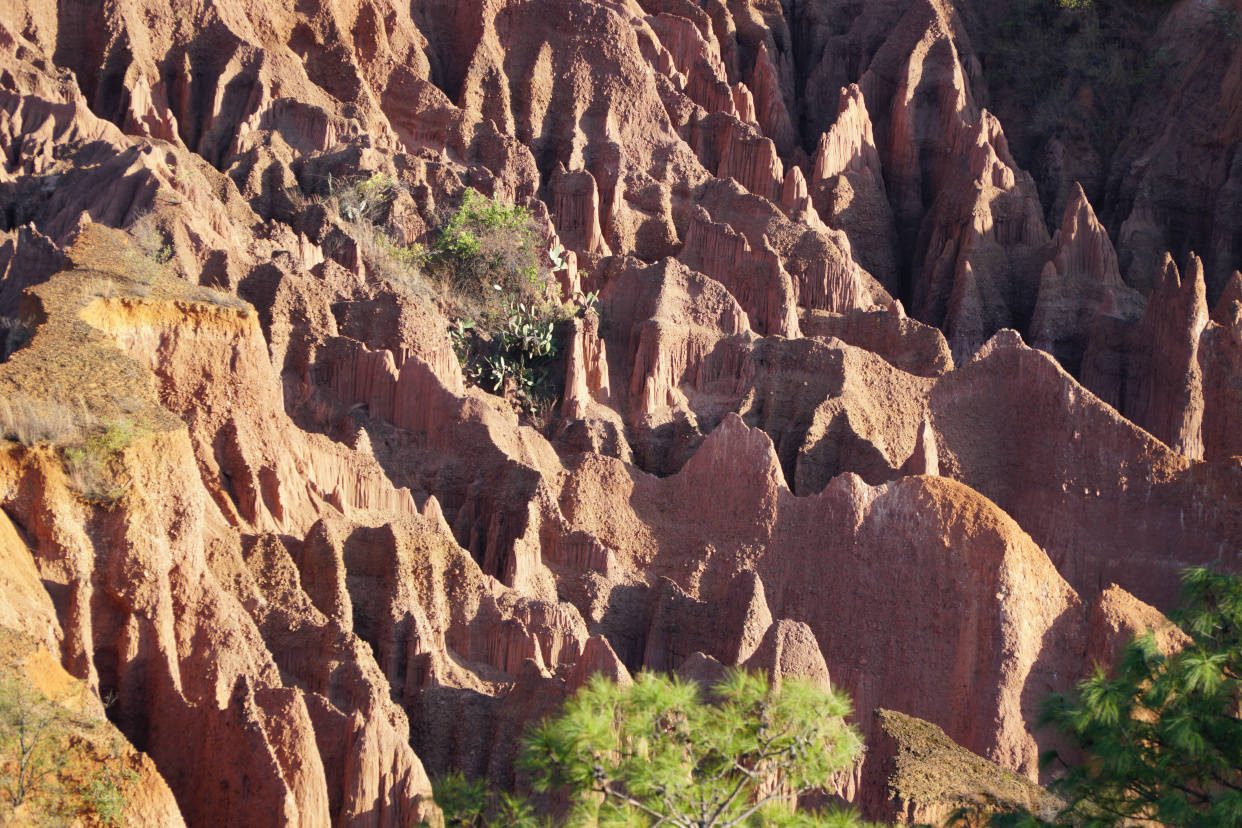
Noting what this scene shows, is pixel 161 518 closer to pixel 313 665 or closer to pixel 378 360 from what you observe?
pixel 313 665

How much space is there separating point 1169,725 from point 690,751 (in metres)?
3.73

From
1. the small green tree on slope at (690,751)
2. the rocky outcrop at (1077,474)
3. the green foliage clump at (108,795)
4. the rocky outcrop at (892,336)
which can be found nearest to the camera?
the small green tree on slope at (690,751)

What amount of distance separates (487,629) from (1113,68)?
35654 millimetres

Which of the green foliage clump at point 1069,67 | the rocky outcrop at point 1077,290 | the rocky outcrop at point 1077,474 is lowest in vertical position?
the rocky outcrop at point 1077,474

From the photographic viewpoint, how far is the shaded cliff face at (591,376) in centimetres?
1705

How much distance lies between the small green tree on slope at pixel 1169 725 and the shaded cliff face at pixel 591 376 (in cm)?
330

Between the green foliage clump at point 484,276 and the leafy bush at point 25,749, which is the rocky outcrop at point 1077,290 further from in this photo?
the leafy bush at point 25,749

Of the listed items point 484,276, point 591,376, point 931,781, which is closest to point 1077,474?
point 591,376

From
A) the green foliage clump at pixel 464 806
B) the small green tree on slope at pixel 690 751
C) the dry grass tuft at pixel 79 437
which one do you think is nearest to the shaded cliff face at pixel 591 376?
the dry grass tuft at pixel 79 437

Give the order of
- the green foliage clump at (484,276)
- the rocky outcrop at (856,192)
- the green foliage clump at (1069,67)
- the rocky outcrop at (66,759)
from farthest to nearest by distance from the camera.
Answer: the green foliage clump at (1069,67) < the rocky outcrop at (856,192) < the green foliage clump at (484,276) < the rocky outcrop at (66,759)

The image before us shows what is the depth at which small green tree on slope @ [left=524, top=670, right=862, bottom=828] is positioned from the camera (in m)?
12.2

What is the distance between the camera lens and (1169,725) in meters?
13.2

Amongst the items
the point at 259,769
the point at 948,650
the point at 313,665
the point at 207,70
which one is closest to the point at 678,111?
the point at 207,70

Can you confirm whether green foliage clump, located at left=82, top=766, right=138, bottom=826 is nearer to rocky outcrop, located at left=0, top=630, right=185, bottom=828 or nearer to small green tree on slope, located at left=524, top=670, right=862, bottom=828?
rocky outcrop, located at left=0, top=630, right=185, bottom=828
